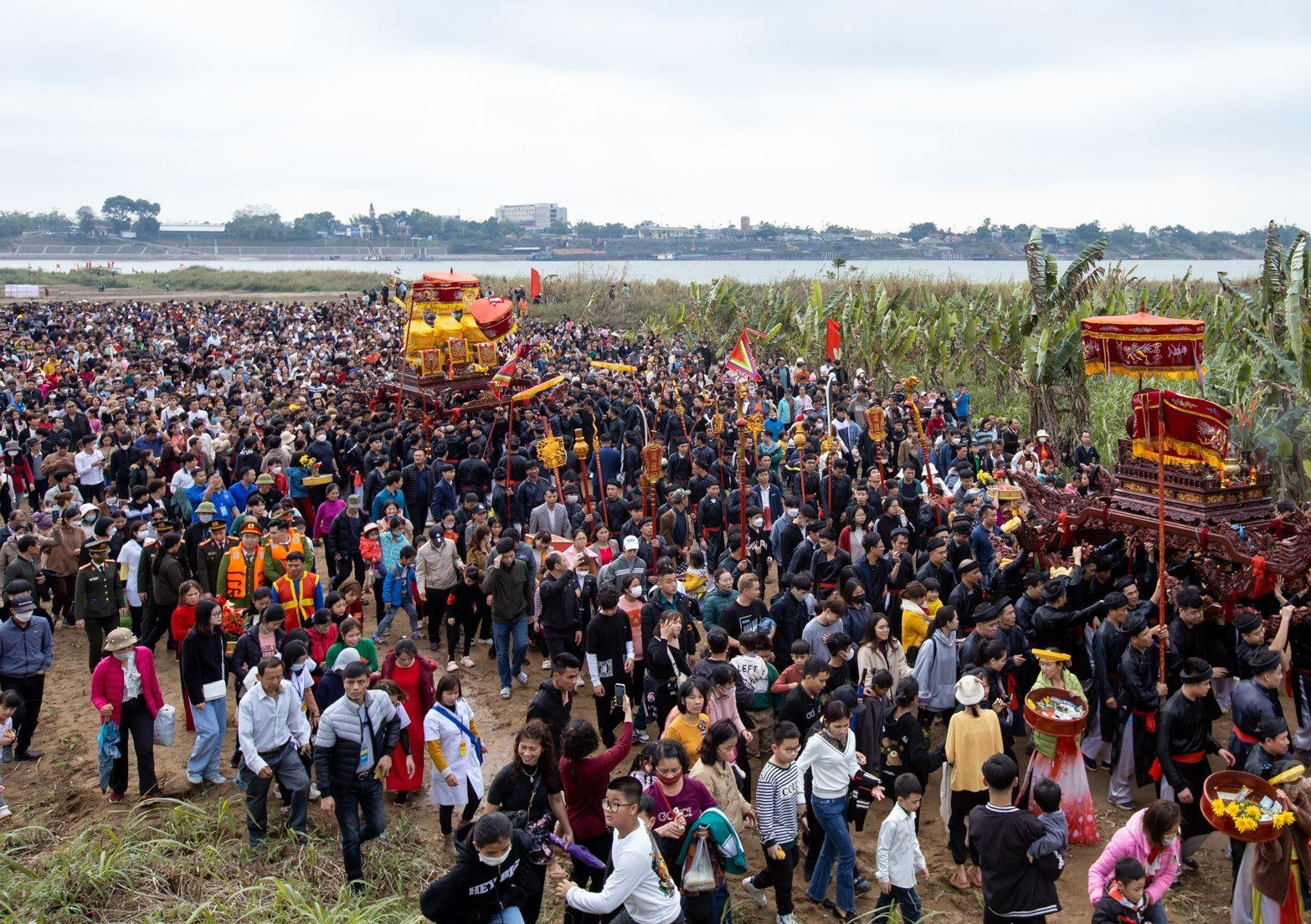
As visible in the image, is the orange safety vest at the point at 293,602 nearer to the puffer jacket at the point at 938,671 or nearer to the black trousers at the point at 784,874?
the black trousers at the point at 784,874

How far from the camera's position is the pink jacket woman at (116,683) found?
21.4ft

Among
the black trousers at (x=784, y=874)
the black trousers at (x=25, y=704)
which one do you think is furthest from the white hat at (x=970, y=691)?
the black trousers at (x=25, y=704)

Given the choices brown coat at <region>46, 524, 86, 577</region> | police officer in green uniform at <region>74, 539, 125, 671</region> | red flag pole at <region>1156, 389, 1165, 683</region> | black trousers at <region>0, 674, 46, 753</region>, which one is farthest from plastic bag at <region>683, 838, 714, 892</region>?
brown coat at <region>46, 524, 86, 577</region>

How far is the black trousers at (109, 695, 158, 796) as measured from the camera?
6.71 meters

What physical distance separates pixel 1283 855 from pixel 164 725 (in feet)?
21.8

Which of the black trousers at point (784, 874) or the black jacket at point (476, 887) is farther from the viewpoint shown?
the black trousers at point (784, 874)

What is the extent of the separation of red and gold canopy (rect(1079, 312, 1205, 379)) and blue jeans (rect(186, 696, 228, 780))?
24.6 feet

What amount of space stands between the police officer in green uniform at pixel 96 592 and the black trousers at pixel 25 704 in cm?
86

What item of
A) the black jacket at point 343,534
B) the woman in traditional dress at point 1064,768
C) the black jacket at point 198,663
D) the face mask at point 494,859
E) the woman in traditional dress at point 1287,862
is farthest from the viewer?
the black jacket at point 343,534

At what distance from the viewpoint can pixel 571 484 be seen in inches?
481

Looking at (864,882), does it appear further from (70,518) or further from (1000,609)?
(70,518)

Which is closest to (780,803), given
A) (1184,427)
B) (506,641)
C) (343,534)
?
(506,641)

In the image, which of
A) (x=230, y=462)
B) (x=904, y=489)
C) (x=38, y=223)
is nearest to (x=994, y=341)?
(x=904, y=489)

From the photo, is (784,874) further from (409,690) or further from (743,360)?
(743,360)
